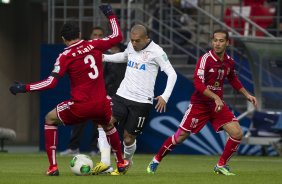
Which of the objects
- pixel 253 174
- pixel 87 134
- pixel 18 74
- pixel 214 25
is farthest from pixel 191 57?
pixel 253 174

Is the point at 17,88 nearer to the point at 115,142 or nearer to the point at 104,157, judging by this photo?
the point at 115,142

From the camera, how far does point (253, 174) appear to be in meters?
16.5

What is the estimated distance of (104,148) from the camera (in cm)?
1659

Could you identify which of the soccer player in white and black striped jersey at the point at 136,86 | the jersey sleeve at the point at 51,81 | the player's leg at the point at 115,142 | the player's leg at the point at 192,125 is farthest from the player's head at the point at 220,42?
the jersey sleeve at the point at 51,81

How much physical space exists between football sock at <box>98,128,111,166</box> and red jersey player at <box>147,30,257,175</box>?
756 millimetres

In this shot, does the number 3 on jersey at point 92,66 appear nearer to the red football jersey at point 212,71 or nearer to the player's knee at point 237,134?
the red football jersey at point 212,71

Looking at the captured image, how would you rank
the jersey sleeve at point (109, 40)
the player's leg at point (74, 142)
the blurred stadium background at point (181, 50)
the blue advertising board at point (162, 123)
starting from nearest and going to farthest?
1. the jersey sleeve at point (109, 40)
2. the player's leg at point (74, 142)
3. the blurred stadium background at point (181, 50)
4. the blue advertising board at point (162, 123)

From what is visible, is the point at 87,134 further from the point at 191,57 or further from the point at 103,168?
the point at 103,168

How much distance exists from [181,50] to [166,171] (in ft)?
28.9

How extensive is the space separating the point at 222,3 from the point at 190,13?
1646 mm

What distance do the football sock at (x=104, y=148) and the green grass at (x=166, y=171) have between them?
1.43 feet

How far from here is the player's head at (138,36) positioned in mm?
16891

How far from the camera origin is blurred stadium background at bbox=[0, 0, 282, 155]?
24.3 meters

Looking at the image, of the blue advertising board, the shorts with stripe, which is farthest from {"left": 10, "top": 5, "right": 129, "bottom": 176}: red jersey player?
the blue advertising board
